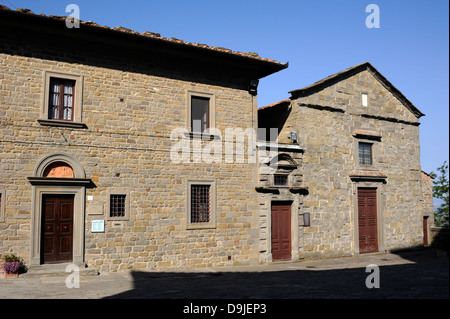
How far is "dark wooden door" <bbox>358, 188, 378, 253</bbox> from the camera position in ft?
54.3

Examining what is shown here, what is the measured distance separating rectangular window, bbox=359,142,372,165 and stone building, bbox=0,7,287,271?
5.30m

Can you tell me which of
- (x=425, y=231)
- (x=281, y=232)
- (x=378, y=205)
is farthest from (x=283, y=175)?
(x=425, y=231)

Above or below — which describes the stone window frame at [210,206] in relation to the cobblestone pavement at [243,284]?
above

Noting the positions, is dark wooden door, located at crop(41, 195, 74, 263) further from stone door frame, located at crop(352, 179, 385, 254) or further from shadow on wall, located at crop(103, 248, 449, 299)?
stone door frame, located at crop(352, 179, 385, 254)

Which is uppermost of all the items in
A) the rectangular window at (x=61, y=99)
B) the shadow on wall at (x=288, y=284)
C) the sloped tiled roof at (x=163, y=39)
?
the sloped tiled roof at (x=163, y=39)

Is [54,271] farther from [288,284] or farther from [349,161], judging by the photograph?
[349,161]

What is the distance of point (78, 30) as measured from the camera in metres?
11.3

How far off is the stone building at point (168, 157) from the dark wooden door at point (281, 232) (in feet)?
0.13

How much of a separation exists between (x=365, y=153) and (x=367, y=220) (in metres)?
2.68

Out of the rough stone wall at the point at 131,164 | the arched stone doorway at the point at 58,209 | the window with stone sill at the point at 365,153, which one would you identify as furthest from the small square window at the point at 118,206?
the window with stone sill at the point at 365,153

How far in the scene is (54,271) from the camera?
10766mm

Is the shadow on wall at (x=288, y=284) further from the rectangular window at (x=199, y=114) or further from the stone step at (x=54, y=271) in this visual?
the rectangular window at (x=199, y=114)

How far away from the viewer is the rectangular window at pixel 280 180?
572 inches

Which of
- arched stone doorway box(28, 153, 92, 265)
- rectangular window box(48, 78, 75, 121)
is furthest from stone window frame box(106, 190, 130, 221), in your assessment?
rectangular window box(48, 78, 75, 121)
